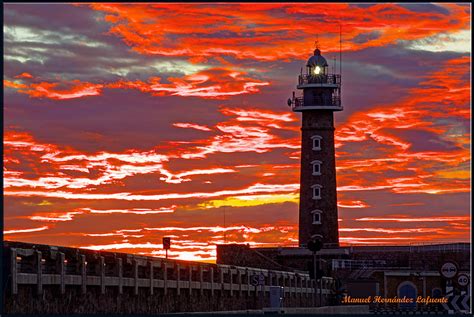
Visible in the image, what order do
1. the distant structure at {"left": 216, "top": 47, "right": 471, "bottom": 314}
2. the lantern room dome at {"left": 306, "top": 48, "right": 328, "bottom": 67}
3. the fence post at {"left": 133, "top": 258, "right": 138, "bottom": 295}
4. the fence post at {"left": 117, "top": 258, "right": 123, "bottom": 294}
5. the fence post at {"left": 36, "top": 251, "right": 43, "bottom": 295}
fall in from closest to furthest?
the fence post at {"left": 36, "top": 251, "right": 43, "bottom": 295} → the fence post at {"left": 117, "top": 258, "right": 123, "bottom": 294} → the fence post at {"left": 133, "top": 258, "right": 138, "bottom": 295} → the distant structure at {"left": 216, "top": 47, "right": 471, "bottom": 314} → the lantern room dome at {"left": 306, "top": 48, "right": 328, "bottom": 67}

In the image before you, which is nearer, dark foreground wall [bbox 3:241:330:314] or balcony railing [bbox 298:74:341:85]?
dark foreground wall [bbox 3:241:330:314]

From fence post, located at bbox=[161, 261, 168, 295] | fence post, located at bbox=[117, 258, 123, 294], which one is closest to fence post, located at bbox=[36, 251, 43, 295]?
fence post, located at bbox=[117, 258, 123, 294]

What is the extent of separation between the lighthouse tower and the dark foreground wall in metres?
39.9

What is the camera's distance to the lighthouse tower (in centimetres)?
9588

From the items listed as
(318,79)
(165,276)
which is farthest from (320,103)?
(165,276)

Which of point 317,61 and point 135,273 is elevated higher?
point 317,61

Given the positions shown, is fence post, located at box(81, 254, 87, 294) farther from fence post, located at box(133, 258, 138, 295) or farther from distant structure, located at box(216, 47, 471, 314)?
distant structure, located at box(216, 47, 471, 314)

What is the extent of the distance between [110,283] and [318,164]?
2388 inches

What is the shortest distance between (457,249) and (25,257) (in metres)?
83.4

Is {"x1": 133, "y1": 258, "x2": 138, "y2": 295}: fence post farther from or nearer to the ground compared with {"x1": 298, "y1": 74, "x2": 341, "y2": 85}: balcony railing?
nearer to the ground

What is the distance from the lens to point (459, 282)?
123 feet

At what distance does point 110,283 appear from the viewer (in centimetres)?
3653

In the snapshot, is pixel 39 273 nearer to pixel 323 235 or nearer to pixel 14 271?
pixel 14 271

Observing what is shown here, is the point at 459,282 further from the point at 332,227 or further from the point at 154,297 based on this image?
the point at 332,227
